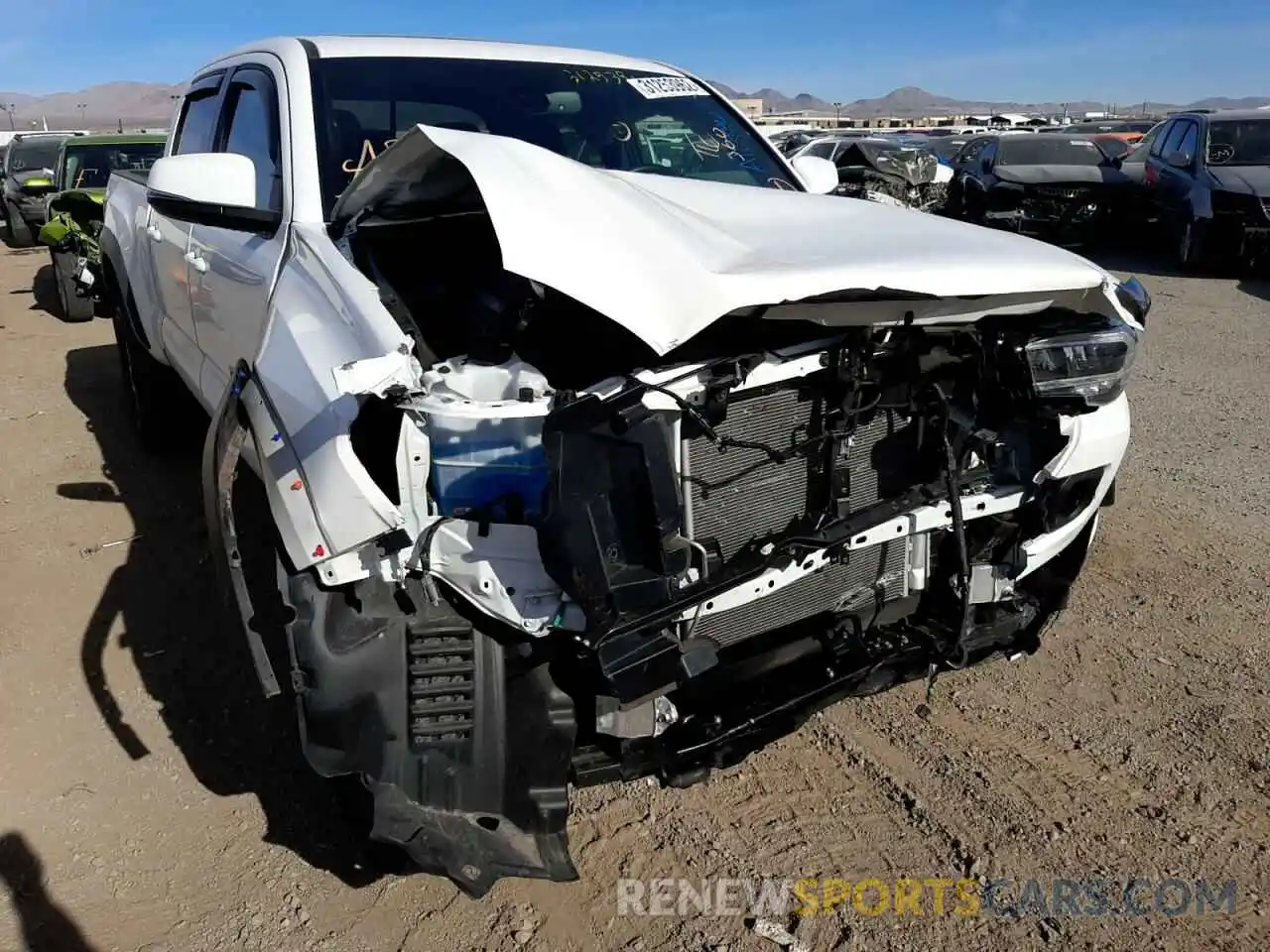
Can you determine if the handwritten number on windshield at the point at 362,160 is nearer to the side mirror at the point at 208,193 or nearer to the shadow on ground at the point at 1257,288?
the side mirror at the point at 208,193

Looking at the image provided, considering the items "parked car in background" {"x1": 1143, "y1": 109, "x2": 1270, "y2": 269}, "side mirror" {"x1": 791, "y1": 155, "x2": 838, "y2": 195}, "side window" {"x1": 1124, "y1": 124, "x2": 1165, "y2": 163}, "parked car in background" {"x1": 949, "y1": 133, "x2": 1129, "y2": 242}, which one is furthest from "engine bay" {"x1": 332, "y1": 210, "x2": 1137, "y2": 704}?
"side window" {"x1": 1124, "y1": 124, "x2": 1165, "y2": 163}

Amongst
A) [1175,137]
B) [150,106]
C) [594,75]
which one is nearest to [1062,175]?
[1175,137]

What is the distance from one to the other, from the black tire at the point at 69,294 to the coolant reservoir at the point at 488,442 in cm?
930

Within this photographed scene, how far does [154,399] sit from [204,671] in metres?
2.47

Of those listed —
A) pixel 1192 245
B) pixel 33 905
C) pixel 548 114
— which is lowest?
pixel 33 905

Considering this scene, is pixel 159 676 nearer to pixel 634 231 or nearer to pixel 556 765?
pixel 556 765

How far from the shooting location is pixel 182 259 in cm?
388

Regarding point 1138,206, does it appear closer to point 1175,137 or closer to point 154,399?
point 1175,137

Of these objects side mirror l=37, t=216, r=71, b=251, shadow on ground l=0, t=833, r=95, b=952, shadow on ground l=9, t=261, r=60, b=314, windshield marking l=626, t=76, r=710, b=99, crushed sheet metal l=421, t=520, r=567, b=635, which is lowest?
shadow on ground l=0, t=833, r=95, b=952

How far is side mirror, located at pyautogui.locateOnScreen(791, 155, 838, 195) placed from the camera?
3910mm

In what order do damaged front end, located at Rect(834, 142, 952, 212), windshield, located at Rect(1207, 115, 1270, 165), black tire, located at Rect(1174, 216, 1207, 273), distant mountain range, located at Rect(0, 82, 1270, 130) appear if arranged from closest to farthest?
black tire, located at Rect(1174, 216, 1207, 273), windshield, located at Rect(1207, 115, 1270, 165), damaged front end, located at Rect(834, 142, 952, 212), distant mountain range, located at Rect(0, 82, 1270, 130)

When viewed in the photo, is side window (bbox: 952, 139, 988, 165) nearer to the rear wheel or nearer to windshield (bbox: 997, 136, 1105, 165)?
windshield (bbox: 997, 136, 1105, 165)

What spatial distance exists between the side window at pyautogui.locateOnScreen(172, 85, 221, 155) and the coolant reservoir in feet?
9.15

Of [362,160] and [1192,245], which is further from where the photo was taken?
[1192,245]
